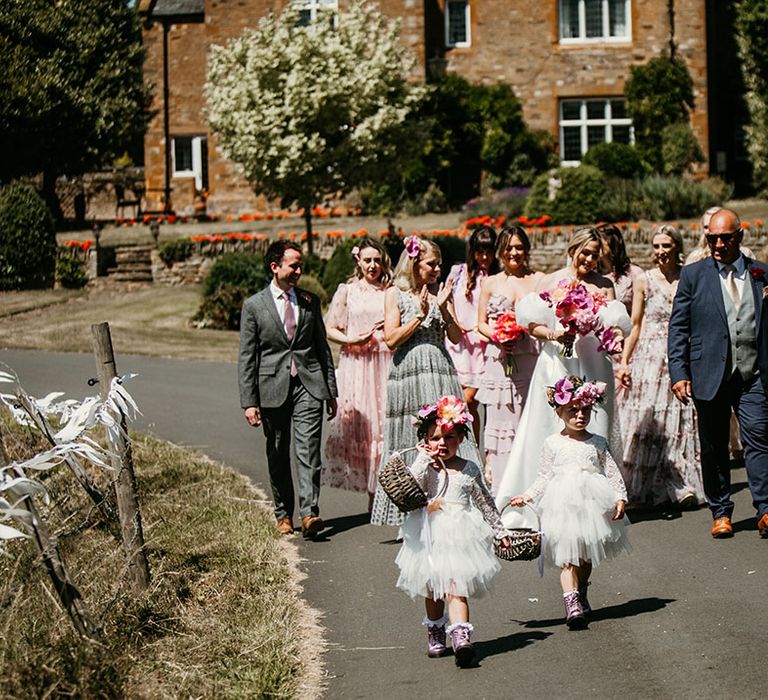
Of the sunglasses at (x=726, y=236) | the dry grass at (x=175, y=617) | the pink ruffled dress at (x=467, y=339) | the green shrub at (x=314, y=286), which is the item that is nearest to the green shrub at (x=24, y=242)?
the green shrub at (x=314, y=286)

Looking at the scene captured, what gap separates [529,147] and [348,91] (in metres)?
9.19

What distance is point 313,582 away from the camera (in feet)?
25.9

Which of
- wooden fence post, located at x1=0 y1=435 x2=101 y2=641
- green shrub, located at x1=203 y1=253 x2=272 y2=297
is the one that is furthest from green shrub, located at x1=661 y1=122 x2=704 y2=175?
wooden fence post, located at x1=0 y1=435 x2=101 y2=641

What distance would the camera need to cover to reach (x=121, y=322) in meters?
22.4

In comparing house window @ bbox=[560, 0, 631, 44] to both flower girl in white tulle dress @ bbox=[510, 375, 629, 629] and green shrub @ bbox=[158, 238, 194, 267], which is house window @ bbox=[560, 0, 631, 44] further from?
flower girl in white tulle dress @ bbox=[510, 375, 629, 629]

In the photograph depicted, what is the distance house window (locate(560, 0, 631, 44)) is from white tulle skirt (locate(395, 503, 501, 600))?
3071 centimetres

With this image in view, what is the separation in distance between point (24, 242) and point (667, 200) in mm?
13152

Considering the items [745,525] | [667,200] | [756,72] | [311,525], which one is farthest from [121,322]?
[756,72]

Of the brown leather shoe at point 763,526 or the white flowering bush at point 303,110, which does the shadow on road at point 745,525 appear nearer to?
the brown leather shoe at point 763,526

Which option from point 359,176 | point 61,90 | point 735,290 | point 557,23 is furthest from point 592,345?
point 557,23

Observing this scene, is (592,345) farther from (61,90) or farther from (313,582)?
(61,90)

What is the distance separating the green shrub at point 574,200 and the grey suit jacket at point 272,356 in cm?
1860

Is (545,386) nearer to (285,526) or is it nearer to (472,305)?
(472,305)

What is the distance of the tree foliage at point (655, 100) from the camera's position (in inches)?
1339
